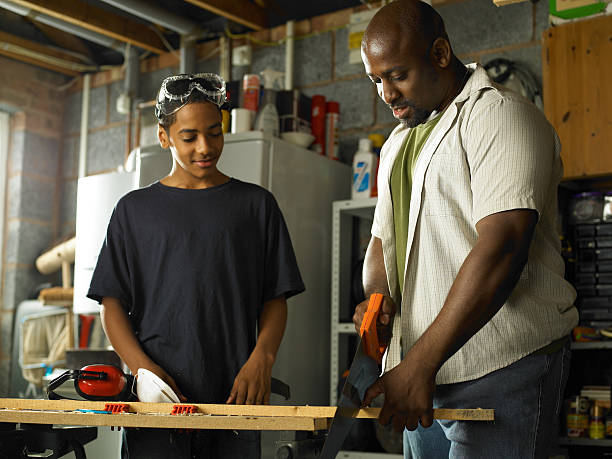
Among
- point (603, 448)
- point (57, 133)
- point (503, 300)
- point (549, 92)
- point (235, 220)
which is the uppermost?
point (57, 133)

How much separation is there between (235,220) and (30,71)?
3.67 metres

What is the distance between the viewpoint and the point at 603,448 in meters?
2.74

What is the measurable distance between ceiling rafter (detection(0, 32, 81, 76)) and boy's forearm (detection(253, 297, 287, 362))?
3373 mm

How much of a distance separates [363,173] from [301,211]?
0.32 metres

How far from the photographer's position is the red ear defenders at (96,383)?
1386 millimetres

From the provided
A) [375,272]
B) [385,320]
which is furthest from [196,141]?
[385,320]

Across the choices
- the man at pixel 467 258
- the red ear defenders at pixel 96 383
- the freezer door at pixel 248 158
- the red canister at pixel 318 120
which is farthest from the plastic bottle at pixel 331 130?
the red ear defenders at pixel 96 383

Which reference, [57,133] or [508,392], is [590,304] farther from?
[57,133]

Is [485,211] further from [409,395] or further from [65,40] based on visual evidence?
[65,40]

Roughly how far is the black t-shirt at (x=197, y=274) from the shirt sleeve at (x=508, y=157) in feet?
2.07

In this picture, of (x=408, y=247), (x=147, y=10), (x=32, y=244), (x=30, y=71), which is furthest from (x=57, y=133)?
(x=408, y=247)

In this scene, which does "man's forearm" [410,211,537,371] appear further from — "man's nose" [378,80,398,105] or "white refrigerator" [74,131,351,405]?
"white refrigerator" [74,131,351,405]

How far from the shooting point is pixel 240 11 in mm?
3852

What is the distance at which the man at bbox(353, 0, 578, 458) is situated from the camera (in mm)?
1094
